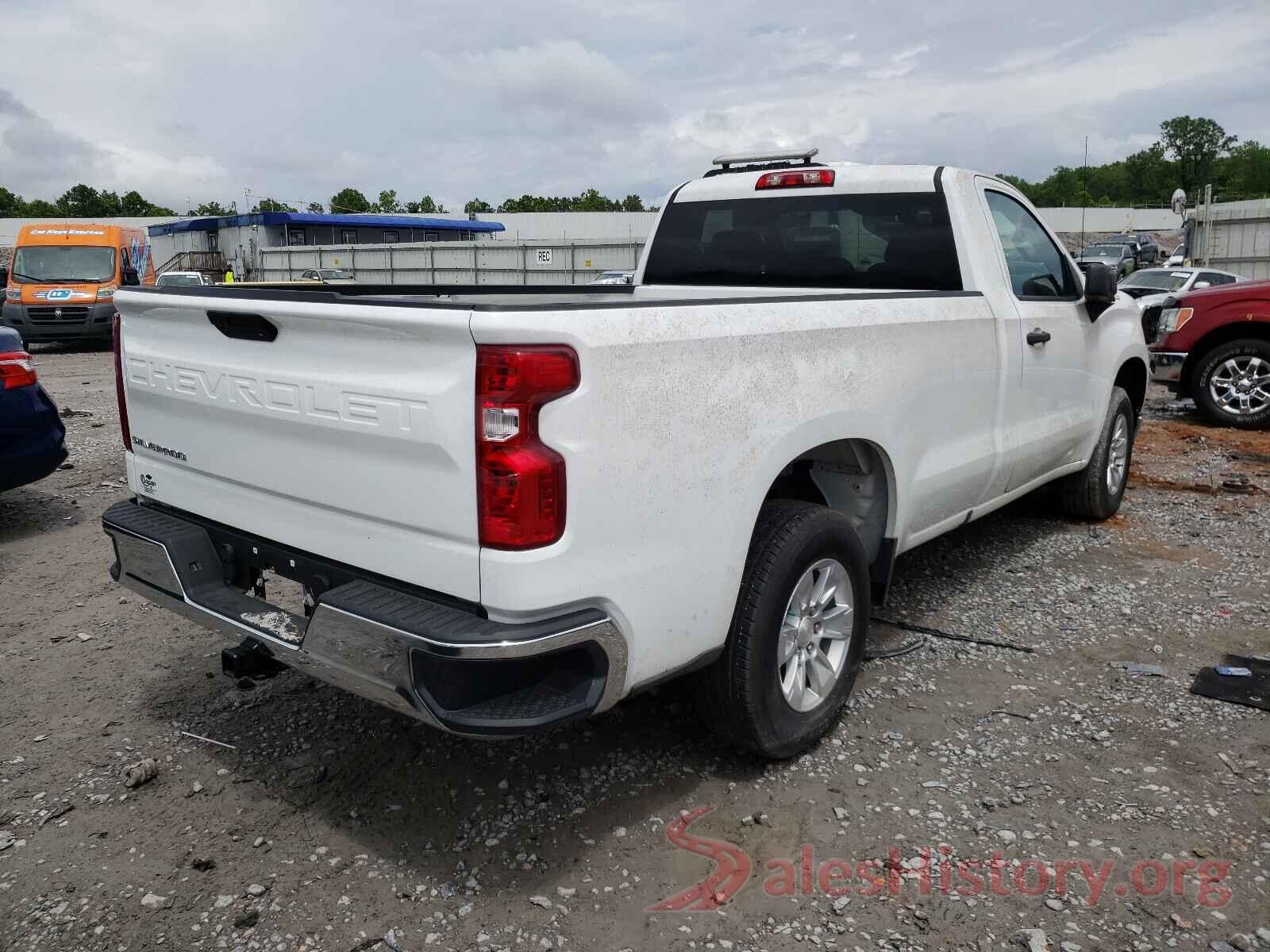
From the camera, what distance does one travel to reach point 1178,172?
125438 millimetres

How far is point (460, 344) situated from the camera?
94.3 inches

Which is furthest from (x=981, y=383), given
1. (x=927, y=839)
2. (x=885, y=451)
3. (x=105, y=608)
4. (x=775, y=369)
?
(x=105, y=608)

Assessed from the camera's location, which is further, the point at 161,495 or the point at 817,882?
the point at 161,495

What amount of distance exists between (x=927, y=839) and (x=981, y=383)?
202cm

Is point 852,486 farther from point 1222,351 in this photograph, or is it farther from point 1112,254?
point 1112,254

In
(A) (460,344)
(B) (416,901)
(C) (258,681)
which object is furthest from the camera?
(C) (258,681)

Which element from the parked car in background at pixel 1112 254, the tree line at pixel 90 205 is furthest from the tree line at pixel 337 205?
the parked car in background at pixel 1112 254

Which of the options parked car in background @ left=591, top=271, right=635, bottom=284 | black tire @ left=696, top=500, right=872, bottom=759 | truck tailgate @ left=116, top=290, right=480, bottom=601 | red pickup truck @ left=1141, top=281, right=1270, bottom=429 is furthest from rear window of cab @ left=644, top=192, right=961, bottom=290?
red pickup truck @ left=1141, top=281, right=1270, bottom=429

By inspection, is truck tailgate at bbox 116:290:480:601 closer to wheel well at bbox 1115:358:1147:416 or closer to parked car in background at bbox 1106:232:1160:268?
wheel well at bbox 1115:358:1147:416

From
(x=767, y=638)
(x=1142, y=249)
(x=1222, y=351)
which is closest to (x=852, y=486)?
(x=767, y=638)

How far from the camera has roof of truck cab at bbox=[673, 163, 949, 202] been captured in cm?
449

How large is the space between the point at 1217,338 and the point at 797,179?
7386 millimetres

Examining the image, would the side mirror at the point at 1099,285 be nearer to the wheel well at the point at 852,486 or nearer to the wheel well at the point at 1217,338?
the wheel well at the point at 852,486

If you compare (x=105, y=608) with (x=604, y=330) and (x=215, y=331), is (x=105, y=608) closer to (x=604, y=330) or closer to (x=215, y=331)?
(x=215, y=331)
